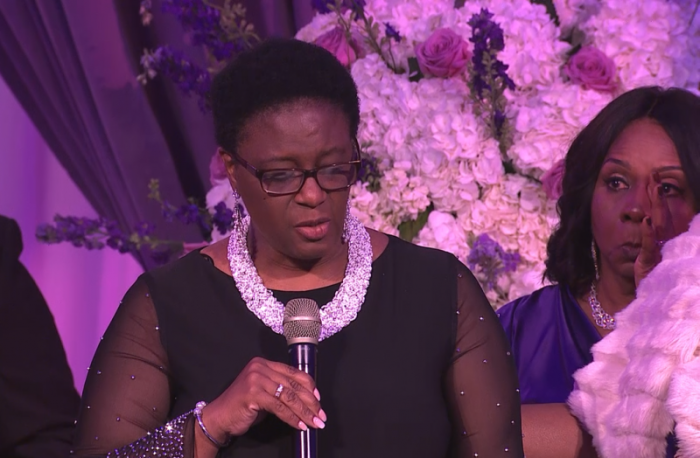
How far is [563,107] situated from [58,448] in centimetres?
178

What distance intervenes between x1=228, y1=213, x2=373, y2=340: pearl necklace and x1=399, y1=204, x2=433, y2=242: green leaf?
689 millimetres

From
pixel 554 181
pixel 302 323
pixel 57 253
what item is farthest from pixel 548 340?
pixel 57 253

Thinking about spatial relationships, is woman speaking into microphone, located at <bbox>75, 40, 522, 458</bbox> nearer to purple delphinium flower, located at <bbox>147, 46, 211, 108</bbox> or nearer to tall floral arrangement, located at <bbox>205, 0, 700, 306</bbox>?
tall floral arrangement, located at <bbox>205, 0, 700, 306</bbox>

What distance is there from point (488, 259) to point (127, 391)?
45.1 inches

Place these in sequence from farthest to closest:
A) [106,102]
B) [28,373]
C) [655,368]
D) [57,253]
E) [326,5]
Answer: [57,253] < [106,102] < [28,373] < [326,5] < [655,368]

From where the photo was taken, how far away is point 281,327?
2.16 meters

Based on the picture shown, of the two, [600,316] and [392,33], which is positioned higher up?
[392,33]

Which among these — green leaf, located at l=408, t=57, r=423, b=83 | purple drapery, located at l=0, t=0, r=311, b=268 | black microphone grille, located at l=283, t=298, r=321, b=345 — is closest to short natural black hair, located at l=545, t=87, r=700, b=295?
green leaf, located at l=408, t=57, r=423, b=83

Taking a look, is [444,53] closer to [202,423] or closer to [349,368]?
[349,368]

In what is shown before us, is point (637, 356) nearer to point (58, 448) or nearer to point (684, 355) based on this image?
point (684, 355)

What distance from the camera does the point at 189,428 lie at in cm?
200

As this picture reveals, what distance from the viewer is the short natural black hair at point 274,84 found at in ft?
6.91

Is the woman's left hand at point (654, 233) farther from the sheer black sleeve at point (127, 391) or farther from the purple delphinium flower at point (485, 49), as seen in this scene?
the sheer black sleeve at point (127, 391)

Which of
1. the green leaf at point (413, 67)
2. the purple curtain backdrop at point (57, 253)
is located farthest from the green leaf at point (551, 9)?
the purple curtain backdrop at point (57, 253)
